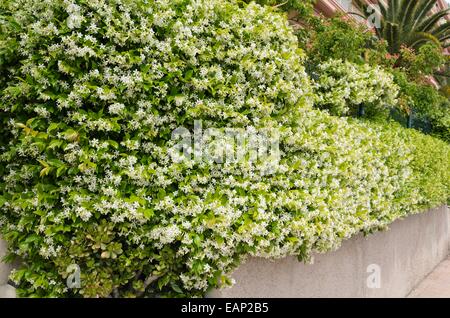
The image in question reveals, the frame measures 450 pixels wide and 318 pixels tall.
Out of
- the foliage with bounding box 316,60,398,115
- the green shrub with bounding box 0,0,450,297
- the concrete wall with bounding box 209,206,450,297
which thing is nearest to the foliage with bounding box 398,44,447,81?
the concrete wall with bounding box 209,206,450,297

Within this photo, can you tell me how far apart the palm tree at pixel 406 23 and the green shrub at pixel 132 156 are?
33.0 ft

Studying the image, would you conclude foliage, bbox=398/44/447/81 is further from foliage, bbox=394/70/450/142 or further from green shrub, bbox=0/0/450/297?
green shrub, bbox=0/0/450/297

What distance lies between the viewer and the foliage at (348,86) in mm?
5453

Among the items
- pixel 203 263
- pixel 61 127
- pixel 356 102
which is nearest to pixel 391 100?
pixel 356 102

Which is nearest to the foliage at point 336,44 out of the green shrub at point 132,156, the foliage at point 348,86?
the foliage at point 348,86

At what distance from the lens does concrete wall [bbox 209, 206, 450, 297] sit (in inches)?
142

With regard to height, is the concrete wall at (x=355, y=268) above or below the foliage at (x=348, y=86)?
below

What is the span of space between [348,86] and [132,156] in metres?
3.48

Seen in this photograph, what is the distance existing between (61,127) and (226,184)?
1.16 meters

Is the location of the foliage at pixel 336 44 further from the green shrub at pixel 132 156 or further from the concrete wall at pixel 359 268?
the green shrub at pixel 132 156

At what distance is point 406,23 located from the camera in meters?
13.1

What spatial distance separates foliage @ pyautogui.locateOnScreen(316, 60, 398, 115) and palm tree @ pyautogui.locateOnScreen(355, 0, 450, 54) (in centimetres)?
690

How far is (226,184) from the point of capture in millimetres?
3203

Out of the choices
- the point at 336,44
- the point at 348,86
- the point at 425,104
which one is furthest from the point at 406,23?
the point at 348,86
